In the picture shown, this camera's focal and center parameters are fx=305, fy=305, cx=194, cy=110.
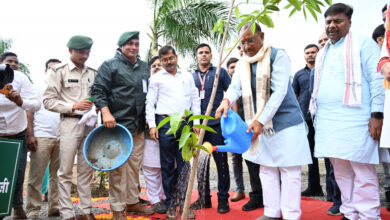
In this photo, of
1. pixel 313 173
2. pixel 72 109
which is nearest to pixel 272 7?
pixel 72 109

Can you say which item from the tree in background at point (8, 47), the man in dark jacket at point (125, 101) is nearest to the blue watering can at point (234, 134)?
the man in dark jacket at point (125, 101)

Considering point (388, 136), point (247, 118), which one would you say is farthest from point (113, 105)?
point (388, 136)

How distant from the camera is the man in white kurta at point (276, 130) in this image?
7.73 feet

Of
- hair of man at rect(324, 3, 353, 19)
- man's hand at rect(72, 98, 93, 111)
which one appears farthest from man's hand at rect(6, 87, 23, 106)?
hair of man at rect(324, 3, 353, 19)

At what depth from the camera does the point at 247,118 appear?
2525 mm

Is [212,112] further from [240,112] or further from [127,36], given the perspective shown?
[127,36]

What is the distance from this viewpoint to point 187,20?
8484mm

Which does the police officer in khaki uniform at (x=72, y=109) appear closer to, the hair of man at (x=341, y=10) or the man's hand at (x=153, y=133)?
the man's hand at (x=153, y=133)

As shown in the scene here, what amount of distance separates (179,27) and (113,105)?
5911 mm

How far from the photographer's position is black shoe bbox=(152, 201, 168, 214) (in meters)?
3.21

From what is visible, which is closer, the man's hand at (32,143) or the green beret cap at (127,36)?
the green beret cap at (127,36)

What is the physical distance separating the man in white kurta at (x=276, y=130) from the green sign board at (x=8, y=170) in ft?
6.28

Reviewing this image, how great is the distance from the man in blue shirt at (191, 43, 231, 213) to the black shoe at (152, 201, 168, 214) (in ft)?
1.01

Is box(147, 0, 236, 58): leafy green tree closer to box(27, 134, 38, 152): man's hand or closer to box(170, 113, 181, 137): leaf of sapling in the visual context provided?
box(27, 134, 38, 152): man's hand
